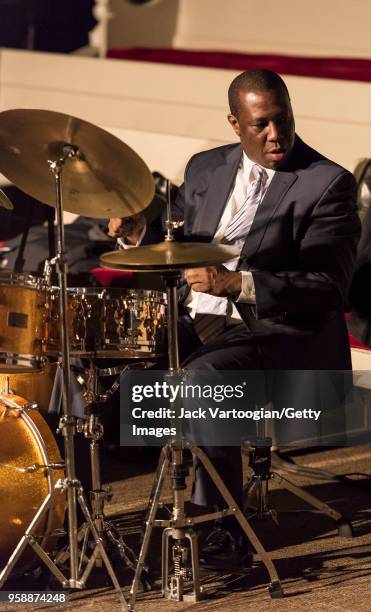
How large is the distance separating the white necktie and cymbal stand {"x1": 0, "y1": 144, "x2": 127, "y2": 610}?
0.79 meters

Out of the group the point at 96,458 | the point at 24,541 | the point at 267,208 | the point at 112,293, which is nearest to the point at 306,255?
the point at 267,208

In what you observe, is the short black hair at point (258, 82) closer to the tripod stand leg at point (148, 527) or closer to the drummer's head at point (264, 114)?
the drummer's head at point (264, 114)

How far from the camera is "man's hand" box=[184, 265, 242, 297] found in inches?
142

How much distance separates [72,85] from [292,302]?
4207 mm

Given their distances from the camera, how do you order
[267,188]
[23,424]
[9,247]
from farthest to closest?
[9,247], [267,188], [23,424]

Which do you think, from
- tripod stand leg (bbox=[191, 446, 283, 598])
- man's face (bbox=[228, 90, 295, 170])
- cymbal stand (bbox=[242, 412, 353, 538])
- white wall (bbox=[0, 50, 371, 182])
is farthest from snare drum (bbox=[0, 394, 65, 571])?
white wall (bbox=[0, 50, 371, 182])

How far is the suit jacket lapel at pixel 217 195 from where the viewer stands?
410 cm

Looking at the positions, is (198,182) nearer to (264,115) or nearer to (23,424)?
(264,115)

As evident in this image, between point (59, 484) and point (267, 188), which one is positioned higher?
point (267, 188)

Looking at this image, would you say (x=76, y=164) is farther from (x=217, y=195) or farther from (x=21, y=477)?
(x=21, y=477)

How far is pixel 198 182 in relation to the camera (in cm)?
421

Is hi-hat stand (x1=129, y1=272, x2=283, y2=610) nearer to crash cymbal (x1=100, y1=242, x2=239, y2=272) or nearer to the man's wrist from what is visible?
crash cymbal (x1=100, y1=242, x2=239, y2=272)

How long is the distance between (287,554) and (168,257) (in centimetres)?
113

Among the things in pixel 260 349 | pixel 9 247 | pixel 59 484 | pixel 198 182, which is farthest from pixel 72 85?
pixel 59 484
